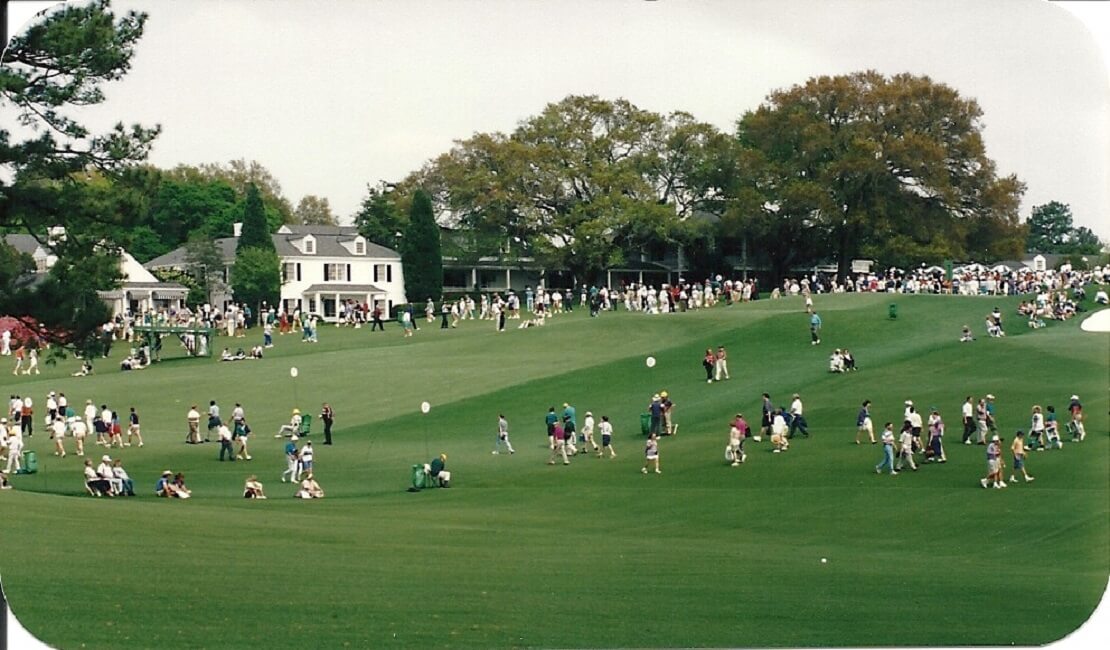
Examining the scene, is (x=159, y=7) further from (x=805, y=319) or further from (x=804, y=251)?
(x=805, y=319)

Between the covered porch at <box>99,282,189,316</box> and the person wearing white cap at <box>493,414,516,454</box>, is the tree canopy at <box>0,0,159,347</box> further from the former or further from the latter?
the person wearing white cap at <box>493,414,516,454</box>

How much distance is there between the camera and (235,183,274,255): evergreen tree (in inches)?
907

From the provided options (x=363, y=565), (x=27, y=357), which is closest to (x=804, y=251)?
(x=363, y=565)

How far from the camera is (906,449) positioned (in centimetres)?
2394

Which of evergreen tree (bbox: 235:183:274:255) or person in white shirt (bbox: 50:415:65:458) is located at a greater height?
evergreen tree (bbox: 235:183:274:255)

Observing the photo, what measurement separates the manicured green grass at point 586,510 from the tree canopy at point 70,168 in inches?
114

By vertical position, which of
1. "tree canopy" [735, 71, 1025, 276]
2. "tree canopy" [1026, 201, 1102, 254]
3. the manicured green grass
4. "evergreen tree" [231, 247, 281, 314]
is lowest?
the manicured green grass

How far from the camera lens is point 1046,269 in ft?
100.0

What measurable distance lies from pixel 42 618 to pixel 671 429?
39.8 ft

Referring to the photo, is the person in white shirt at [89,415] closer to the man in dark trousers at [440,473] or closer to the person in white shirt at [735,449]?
the man in dark trousers at [440,473]

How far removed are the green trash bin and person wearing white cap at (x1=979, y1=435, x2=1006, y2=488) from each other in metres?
15.5

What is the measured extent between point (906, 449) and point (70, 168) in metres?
13.9

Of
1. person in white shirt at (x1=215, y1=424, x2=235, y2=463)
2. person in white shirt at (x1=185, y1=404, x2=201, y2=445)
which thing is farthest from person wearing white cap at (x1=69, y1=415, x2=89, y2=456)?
person in white shirt at (x1=215, y1=424, x2=235, y2=463)

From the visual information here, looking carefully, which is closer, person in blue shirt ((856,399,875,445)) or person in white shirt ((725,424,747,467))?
person in white shirt ((725,424,747,467))
